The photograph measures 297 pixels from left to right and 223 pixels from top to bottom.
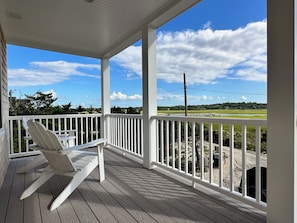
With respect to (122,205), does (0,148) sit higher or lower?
higher

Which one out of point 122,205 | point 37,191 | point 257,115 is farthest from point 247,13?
point 37,191

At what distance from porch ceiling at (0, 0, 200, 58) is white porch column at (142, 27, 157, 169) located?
260 mm

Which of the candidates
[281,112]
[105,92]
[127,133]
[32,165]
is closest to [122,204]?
[281,112]

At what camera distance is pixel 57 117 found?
487cm

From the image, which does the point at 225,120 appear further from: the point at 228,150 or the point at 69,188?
the point at 69,188

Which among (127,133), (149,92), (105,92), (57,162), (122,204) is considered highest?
(105,92)

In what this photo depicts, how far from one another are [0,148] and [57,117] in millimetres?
2161

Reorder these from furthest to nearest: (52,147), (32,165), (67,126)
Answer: (67,126) < (32,165) < (52,147)

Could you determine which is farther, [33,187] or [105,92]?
[105,92]

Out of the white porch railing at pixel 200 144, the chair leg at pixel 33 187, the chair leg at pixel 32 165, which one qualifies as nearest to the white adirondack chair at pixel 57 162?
the chair leg at pixel 33 187

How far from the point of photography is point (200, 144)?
2.47m

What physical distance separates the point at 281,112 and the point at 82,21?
3.21 m

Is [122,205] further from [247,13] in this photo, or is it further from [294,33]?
[247,13]

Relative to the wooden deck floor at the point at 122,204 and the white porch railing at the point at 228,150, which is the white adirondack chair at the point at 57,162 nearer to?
the wooden deck floor at the point at 122,204
